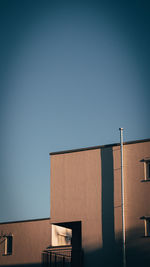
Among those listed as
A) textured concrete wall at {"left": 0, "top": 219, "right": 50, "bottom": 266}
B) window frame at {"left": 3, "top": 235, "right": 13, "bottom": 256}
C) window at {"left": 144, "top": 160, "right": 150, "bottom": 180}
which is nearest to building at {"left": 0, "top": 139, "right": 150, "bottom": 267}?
window at {"left": 144, "top": 160, "right": 150, "bottom": 180}

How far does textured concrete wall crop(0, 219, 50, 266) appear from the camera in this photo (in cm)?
3572

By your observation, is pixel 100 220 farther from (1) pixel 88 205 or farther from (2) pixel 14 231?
(2) pixel 14 231

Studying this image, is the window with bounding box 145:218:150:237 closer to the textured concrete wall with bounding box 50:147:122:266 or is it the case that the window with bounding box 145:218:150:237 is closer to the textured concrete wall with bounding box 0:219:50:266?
the textured concrete wall with bounding box 50:147:122:266

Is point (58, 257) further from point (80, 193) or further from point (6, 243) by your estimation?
point (6, 243)

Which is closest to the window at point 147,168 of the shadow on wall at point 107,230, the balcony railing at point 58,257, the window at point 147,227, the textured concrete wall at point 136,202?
the textured concrete wall at point 136,202

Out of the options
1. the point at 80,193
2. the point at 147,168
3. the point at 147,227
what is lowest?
the point at 147,227

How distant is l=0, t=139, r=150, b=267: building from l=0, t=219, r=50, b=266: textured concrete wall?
3.29 meters

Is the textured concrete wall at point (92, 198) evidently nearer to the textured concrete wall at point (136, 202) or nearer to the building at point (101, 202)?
the building at point (101, 202)

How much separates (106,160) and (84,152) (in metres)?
1.62

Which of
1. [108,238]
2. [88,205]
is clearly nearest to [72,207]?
[88,205]

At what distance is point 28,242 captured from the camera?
3622cm

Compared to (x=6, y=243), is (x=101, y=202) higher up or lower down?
higher up

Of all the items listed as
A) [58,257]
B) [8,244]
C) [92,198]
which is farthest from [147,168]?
[8,244]

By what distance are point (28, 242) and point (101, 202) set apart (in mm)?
8724
